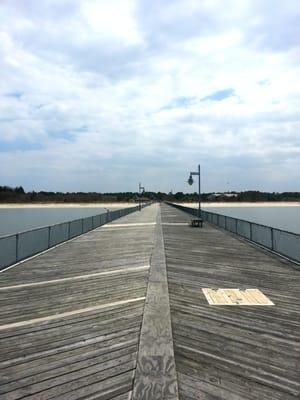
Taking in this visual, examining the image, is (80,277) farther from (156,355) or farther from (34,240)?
(156,355)

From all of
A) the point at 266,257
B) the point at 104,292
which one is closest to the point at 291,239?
the point at 266,257

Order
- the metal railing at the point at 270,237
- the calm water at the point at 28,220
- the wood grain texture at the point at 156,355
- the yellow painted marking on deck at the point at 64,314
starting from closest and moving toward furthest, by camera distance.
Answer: the wood grain texture at the point at 156,355
the yellow painted marking on deck at the point at 64,314
the metal railing at the point at 270,237
the calm water at the point at 28,220

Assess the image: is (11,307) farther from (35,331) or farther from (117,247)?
(117,247)

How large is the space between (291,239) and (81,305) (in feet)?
26.2

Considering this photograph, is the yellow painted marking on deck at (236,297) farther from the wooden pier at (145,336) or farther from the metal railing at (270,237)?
the metal railing at (270,237)

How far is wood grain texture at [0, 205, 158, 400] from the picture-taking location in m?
4.33

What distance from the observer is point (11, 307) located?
735 cm

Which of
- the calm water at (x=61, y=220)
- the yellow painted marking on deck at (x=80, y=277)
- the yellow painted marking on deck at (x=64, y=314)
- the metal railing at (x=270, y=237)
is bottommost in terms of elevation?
the calm water at (x=61, y=220)

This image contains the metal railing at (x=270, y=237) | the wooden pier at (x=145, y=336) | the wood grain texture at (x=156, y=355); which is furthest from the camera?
the metal railing at (x=270, y=237)

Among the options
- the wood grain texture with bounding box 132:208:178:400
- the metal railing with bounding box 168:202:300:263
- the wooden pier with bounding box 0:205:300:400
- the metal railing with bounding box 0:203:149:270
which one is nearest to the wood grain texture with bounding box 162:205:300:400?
the wooden pier with bounding box 0:205:300:400

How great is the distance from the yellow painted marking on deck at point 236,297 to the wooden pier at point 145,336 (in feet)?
0.49

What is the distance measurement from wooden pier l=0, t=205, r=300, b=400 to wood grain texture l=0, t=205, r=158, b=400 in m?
0.01

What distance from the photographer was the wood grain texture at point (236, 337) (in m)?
4.30

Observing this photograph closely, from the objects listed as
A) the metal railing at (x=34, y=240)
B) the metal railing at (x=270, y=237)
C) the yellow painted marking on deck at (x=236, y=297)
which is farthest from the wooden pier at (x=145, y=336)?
the metal railing at (x=270, y=237)
